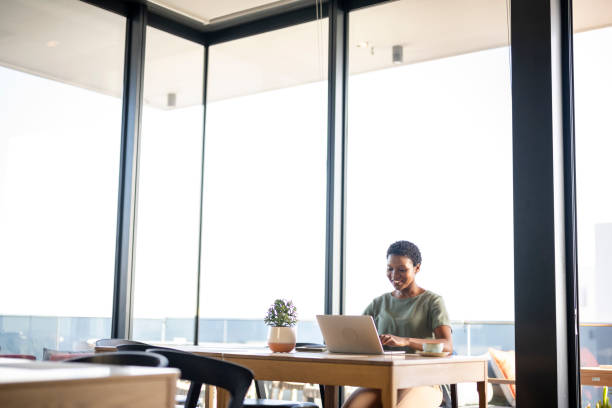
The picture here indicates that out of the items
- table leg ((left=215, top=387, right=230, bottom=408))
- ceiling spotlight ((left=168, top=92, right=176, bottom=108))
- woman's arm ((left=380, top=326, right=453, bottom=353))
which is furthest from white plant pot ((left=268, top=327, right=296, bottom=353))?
ceiling spotlight ((left=168, top=92, right=176, bottom=108))

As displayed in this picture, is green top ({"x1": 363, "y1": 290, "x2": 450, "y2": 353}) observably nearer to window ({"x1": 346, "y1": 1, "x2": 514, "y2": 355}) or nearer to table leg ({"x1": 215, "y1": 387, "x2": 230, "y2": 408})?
window ({"x1": 346, "y1": 1, "x2": 514, "y2": 355})

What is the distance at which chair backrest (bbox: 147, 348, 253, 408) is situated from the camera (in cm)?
208

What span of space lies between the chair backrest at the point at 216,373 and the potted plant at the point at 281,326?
0.89 metres

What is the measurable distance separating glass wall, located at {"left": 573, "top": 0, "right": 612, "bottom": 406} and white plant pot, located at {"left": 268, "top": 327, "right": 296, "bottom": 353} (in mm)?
1464

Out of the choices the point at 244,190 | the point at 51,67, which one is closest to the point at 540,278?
the point at 244,190

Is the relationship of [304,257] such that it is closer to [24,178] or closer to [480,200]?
[480,200]

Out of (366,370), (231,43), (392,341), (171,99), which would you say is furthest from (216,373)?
(231,43)

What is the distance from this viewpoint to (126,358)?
6.68 feet

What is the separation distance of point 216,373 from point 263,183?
10.3 feet

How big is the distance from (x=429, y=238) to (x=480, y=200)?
37cm

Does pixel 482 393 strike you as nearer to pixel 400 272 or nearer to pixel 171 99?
pixel 400 272

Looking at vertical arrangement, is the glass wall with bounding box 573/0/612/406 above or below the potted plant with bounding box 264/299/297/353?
above

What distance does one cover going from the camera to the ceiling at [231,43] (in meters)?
4.57

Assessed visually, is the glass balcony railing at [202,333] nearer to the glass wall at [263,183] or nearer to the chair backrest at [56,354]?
the glass wall at [263,183]
